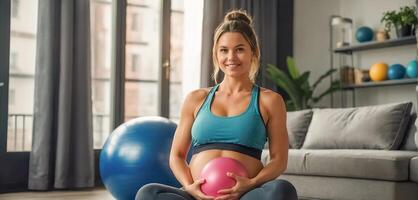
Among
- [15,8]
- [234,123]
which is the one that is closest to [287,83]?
[15,8]

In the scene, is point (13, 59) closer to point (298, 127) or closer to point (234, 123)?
point (298, 127)

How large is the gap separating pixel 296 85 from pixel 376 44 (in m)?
0.90

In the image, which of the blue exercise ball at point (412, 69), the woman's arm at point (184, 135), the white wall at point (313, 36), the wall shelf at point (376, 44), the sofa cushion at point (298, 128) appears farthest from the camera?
the white wall at point (313, 36)

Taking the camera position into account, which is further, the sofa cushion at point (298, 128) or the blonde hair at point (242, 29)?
the sofa cushion at point (298, 128)

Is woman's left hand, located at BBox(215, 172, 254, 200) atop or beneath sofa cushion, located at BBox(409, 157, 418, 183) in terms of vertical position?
atop

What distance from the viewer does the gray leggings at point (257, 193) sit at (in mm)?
1437

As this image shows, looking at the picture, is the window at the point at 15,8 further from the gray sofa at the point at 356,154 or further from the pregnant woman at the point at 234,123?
the pregnant woman at the point at 234,123

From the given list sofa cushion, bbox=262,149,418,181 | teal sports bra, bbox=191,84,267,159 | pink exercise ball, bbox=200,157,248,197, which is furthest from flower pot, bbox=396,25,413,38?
pink exercise ball, bbox=200,157,248,197

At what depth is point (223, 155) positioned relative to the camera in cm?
163

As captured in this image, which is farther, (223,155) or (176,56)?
(176,56)

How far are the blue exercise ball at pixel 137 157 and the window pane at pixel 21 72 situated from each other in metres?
1.69

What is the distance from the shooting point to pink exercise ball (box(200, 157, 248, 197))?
4.93ft

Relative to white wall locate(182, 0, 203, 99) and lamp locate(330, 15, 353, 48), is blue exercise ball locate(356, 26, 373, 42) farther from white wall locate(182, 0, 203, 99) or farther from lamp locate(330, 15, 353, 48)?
white wall locate(182, 0, 203, 99)

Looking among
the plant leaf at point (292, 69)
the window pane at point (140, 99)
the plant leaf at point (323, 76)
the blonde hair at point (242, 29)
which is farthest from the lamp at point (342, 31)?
the blonde hair at point (242, 29)
